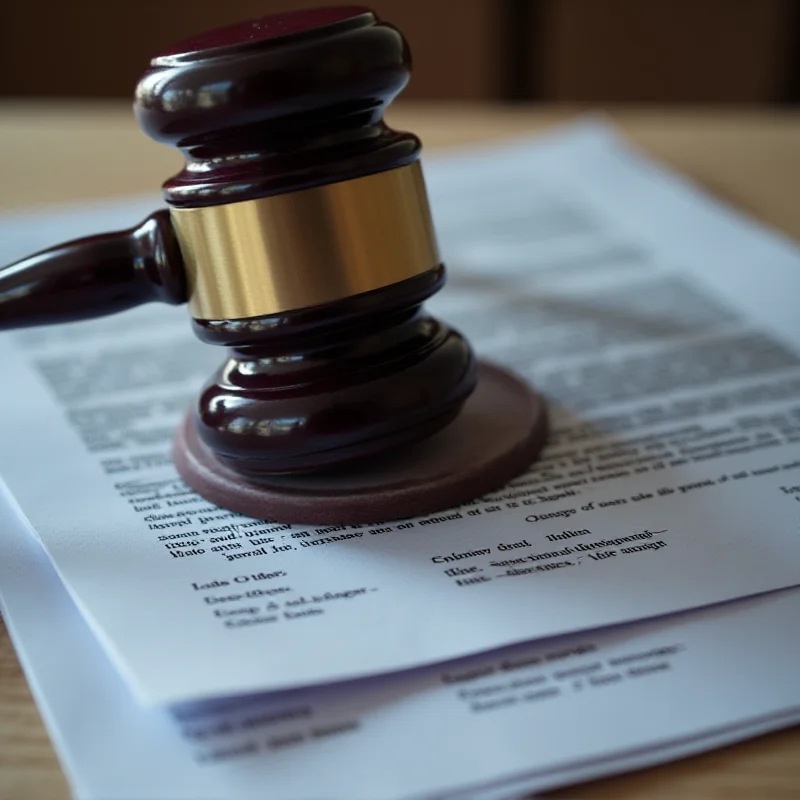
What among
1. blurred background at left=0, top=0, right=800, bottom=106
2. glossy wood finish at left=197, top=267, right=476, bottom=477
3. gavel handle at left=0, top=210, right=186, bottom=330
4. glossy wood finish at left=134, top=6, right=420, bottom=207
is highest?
glossy wood finish at left=134, top=6, right=420, bottom=207

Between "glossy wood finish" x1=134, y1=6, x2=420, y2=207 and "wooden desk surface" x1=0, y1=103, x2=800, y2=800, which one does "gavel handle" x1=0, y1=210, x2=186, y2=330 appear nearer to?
"glossy wood finish" x1=134, y1=6, x2=420, y2=207

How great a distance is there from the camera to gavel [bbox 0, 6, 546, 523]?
0.36 m

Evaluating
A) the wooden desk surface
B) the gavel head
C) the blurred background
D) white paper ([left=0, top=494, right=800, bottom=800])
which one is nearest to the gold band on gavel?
the gavel head

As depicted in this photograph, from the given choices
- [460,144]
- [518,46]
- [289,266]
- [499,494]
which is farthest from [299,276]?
[518,46]

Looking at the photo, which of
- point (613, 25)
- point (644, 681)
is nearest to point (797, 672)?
point (644, 681)

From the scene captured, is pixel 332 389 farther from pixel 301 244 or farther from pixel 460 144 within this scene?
pixel 460 144

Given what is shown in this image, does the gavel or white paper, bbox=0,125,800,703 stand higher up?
the gavel

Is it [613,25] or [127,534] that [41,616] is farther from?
[613,25]

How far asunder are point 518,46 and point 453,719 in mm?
1972

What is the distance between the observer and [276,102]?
0.35 metres

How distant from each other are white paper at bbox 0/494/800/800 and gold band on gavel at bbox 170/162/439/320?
0.44 ft

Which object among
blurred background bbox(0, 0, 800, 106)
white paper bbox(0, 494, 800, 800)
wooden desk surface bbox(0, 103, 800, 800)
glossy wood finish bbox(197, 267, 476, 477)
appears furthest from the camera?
blurred background bbox(0, 0, 800, 106)

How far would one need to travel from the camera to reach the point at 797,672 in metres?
0.31

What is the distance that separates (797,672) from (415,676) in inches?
4.5
